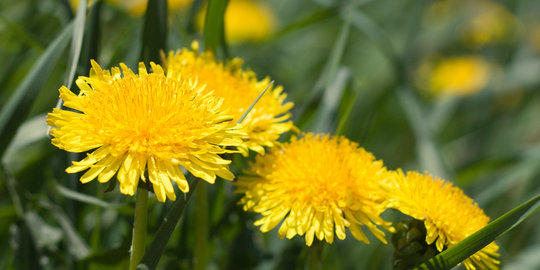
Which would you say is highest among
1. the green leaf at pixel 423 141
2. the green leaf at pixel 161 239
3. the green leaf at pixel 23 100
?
the green leaf at pixel 423 141

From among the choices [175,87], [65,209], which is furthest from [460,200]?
[65,209]

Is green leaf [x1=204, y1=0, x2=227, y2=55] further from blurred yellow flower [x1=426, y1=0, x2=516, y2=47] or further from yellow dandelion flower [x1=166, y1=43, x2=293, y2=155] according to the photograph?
blurred yellow flower [x1=426, y1=0, x2=516, y2=47]

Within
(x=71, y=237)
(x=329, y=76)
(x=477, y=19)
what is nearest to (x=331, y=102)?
(x=329, y=76)

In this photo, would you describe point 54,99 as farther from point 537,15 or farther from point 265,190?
point 537,15

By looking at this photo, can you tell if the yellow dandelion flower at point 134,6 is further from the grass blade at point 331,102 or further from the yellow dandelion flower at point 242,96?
the yellow dandelion flower at point 242,96

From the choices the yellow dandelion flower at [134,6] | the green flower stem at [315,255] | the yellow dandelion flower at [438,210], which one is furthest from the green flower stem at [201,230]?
the yellow dandelion flower at [134,6]

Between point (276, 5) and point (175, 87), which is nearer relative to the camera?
point (175, 87)
